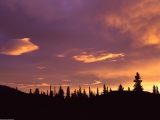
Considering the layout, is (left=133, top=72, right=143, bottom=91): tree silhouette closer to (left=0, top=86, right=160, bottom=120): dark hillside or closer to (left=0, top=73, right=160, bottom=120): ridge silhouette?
(left=0, top=73, right=160, bottom=120): ridge silhouette

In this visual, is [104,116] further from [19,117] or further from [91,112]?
[19,117]

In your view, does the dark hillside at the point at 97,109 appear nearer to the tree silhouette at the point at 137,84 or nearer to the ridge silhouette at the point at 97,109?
the ridge silhouette at the point at 97,109

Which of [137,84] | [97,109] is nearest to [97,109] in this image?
[97,109]

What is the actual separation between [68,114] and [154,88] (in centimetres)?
11269

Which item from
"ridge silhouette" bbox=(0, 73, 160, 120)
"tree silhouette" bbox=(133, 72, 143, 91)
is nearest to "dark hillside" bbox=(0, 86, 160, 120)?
"ridge silhouette" bbox=(0, 73, 160, 120)

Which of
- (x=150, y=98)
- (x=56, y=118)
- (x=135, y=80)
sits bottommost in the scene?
(x=56, y=118)

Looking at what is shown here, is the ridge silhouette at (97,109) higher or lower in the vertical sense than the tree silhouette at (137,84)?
lower

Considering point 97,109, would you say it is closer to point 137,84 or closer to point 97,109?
point 97,109

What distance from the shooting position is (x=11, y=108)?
3339 inches

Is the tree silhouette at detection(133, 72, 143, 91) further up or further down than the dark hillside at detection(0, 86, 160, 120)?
further up

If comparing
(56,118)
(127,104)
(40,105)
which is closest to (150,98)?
(127,104)

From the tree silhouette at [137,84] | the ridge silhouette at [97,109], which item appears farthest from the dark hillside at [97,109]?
the tree silhouette at [137,84]

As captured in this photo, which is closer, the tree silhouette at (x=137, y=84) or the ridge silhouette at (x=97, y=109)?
the ridge silhouette at (x=97, y=109)

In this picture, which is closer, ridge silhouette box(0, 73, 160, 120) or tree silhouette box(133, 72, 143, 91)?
ridge silhouette box(0, 73, 160, 120)
